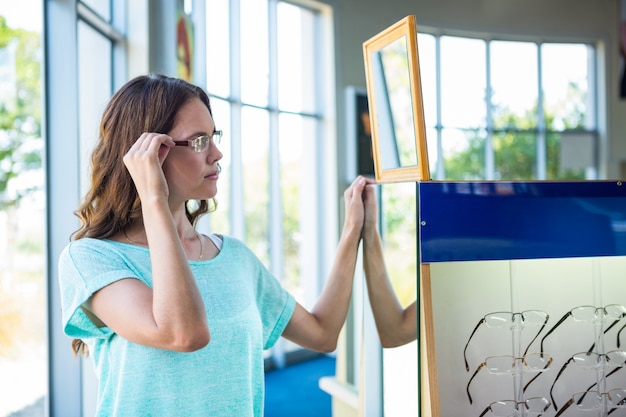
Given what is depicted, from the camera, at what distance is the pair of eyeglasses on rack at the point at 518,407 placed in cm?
175

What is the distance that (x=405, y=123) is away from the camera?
191 cm

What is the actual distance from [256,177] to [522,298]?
252 inches

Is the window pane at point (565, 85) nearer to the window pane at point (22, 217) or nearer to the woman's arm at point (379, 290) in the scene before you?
the window pane at point (22, 217)

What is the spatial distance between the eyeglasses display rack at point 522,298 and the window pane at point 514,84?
9.39m

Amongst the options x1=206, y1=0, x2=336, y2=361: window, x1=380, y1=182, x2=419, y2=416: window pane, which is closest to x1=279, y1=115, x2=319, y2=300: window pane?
x1=206, y1=0, x2=336, y2=361: window

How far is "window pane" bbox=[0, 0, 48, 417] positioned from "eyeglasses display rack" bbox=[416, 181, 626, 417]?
7.97ft

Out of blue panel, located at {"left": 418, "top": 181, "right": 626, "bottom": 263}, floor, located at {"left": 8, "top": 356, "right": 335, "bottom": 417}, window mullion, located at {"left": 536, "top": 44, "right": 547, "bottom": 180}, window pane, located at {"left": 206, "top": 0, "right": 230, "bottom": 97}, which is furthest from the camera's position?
window mullion, located at {"left": 536, "top": 44, "right": 547, "bottom": 180}

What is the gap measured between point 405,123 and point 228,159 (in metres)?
5.66

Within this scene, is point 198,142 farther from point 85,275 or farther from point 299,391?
point 299,391

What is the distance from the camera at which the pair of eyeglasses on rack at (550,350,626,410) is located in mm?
1807

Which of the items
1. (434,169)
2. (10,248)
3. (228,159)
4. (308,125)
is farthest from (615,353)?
(434,169)

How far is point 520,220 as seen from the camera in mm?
1741

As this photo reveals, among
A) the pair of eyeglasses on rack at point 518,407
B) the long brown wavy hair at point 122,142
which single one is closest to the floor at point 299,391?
the pair of eyeglasses on rack at point 518,407

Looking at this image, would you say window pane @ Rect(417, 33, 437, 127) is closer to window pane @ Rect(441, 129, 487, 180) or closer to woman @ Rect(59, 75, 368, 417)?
window pane @ Rect(441, 129, 487, 180)
